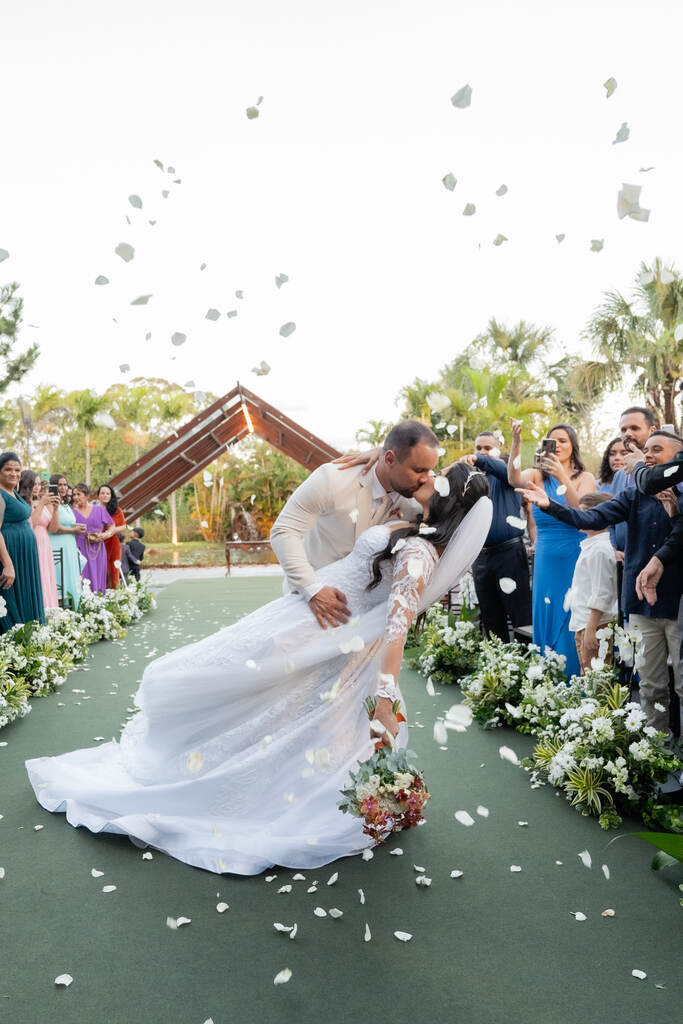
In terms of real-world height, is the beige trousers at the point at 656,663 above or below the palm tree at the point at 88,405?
below

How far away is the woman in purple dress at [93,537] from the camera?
34.6 feet

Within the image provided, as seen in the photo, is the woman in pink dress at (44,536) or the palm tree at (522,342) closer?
the woman in pink dress at (44,536)

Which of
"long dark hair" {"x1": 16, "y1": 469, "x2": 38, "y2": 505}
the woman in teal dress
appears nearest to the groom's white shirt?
the woman in teal dress

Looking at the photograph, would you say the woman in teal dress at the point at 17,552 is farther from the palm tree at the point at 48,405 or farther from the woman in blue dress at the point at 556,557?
the palm tree at the point at 48,405

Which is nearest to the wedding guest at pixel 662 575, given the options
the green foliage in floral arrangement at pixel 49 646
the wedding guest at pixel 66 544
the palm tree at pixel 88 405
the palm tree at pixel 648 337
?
the green foliage in floral arrangement at pixel 49 646

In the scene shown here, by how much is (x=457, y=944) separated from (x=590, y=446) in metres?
30.2

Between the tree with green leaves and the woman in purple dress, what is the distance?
10539 mm

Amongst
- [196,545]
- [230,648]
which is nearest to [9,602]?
[230,648]

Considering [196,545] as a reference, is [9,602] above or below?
above

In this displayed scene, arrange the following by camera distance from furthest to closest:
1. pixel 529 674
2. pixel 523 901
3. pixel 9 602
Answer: pixel 9 602
pixel 529 674
pixel 523 901

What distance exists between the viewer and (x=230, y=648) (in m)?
3.36

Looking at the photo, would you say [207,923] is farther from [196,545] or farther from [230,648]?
[196,545]

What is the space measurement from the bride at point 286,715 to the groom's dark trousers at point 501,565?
251cm

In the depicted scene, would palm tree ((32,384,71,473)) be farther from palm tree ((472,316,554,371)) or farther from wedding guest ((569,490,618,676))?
wedding guest ((569,490,618,676))
